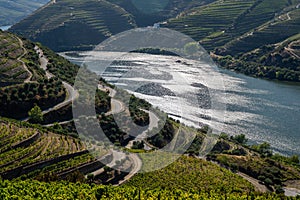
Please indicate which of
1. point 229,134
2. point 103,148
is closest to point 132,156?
point 103,148

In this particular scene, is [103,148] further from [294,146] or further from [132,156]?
[294,146]

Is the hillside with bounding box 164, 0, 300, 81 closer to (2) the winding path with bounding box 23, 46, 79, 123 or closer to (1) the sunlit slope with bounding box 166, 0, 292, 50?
(1) the sunlit slope with bounding box 166, 0, 292, 50

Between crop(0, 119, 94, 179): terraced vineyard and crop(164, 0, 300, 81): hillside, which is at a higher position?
crop(164, 0, 300, 81): hillside

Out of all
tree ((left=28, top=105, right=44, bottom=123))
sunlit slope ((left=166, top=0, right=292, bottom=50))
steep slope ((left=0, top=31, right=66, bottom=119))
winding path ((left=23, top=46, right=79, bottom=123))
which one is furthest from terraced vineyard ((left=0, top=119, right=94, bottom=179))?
sunlit slope ((left=166, top=0, right=292, bottom=50))

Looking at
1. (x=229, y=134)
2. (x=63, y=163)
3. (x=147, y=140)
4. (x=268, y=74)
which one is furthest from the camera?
(x=268, y=74)

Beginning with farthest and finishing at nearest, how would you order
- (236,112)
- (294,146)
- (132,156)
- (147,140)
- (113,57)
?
1. (113,57)
2. (236,112)
3. (294,146)
4. (147,140)
5. (132,156)

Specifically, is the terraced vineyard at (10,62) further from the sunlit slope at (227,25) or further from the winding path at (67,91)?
the sunlit slope at (227,25)

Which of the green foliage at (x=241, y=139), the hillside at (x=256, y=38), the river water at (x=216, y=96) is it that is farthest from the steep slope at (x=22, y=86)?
the hillside at (x=256, y=38)
